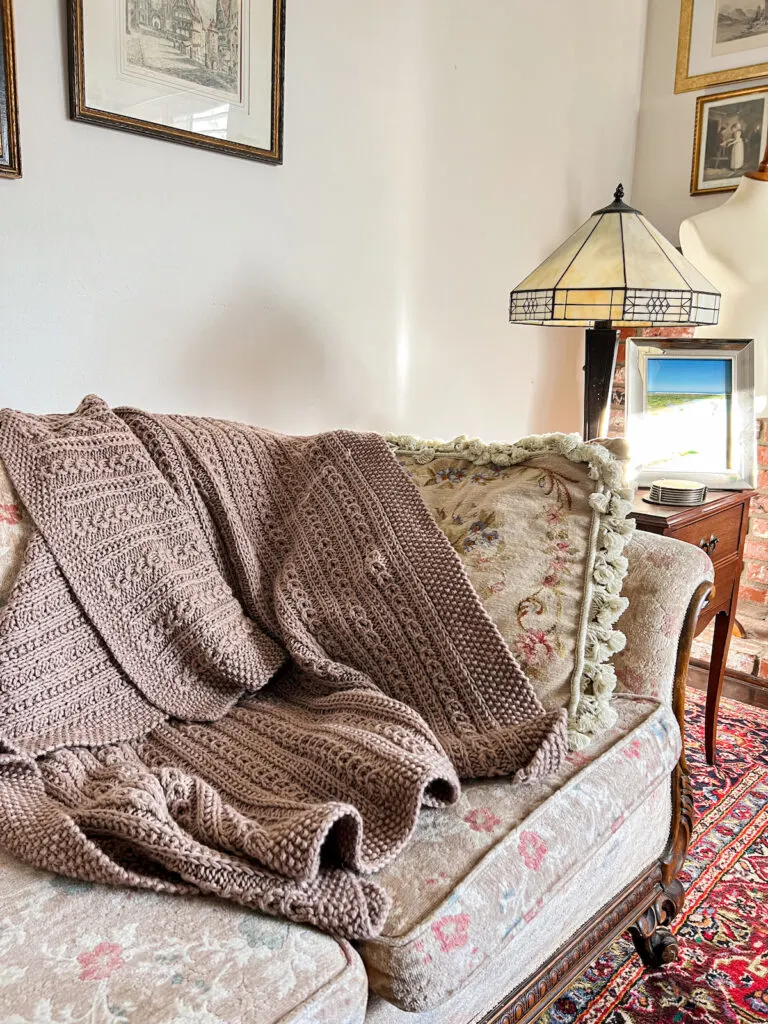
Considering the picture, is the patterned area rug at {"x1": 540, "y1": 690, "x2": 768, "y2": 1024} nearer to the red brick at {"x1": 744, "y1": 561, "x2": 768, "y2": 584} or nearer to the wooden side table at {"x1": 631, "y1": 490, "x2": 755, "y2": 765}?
the wooden side table at {"x1": 631, "y1": 490, "x2": 755, "y2": 765}

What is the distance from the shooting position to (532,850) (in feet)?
3.08

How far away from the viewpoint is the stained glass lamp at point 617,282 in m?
1.72

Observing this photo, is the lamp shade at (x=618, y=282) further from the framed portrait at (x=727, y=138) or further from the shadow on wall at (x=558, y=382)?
the framed portrait at (x=727, y=138)

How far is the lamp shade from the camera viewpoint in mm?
1724

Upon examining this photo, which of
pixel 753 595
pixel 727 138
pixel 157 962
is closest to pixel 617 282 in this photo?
pixel 727 138

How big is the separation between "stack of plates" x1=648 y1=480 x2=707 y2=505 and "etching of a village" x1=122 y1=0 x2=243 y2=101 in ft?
3.96

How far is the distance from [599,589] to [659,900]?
0.51 m

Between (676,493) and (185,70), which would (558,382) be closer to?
(676,493)

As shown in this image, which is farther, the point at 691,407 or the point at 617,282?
the point at 691,407

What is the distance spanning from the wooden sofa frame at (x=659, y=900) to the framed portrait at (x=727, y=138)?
5.42ft

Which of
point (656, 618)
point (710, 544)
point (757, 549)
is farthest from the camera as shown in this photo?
point (757, 549)

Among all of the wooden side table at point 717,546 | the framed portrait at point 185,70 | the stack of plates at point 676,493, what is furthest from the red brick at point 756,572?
the framed portrait at point 185,70

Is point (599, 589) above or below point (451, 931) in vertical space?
above

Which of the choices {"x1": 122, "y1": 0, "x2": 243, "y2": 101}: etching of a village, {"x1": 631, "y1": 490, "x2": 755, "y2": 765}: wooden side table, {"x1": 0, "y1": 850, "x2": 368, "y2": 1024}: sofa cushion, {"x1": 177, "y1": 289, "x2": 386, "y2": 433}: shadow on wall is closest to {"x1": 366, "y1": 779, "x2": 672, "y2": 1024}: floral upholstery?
{"x1": 0, "y1": 850, "x2": 368, "y2": 1024}: sofa cushion
